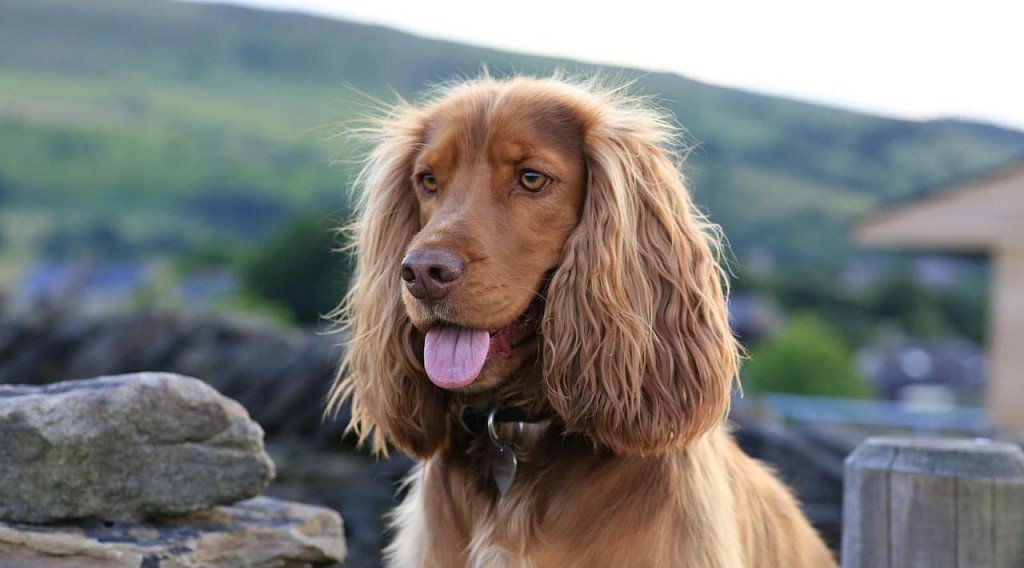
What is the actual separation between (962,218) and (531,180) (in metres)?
14.1

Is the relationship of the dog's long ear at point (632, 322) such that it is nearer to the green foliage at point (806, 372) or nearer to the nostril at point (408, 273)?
the nostril at point (408, 273)

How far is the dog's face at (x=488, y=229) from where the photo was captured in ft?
9.39

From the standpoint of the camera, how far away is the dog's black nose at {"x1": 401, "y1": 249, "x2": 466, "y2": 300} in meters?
2.82

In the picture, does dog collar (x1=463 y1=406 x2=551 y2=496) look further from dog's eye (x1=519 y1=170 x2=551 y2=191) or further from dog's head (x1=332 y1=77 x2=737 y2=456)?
dog's eye (x1=519 y1=170 x2=551 y2=191)

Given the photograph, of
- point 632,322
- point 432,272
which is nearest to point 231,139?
point 632,322

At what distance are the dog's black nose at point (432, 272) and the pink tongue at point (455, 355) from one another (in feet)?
0.45

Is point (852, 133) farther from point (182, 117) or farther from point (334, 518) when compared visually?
point (334, 518)

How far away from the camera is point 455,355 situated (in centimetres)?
289

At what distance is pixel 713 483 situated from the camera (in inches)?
123

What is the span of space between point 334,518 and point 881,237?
13913 millimetres

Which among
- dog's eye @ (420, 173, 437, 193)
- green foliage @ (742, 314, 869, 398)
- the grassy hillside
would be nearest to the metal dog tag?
dog's eye @ (420, 173, 437, 193)

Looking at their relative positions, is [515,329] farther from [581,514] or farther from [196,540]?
[196,540]

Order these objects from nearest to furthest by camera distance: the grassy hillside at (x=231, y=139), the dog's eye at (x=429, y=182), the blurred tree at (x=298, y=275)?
the dog's eye at (x=429, y=182) → the blurred tree at (x=298, y=275) → the grassy hillside at (x=231, y=139)

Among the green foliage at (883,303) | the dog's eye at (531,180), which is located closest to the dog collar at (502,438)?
the dog's eye at (531,180)
